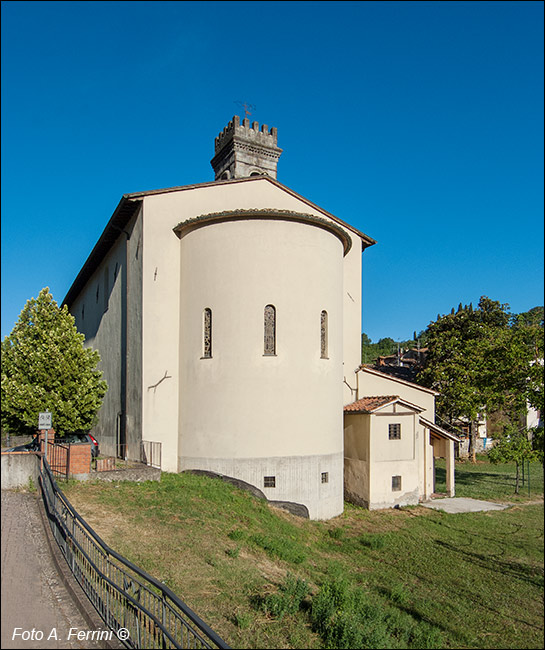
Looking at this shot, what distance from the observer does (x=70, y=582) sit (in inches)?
289

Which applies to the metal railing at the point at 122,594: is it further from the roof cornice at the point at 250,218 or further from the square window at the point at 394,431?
the square window at the point at 394,431

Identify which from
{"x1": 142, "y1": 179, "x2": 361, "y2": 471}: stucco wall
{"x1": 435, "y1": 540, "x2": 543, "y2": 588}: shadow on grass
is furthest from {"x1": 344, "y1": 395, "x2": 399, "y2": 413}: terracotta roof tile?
{"x1": 435, "y1": 540, "x2": 543, "y2": 588}: shadow on grass

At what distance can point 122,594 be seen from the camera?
639cm

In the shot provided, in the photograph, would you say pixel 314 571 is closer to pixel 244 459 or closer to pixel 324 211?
pixel 244 459

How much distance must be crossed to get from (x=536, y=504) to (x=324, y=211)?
71.8 feet

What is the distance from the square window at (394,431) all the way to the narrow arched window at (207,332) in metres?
8.22

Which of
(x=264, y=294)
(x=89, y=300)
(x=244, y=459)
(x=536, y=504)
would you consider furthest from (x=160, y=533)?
(x=89, y=300)

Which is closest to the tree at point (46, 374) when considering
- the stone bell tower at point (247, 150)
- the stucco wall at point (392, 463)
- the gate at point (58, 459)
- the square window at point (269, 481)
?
the gate at point (58, 459)

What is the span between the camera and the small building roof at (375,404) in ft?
66.7

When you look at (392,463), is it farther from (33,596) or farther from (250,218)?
(33,596)

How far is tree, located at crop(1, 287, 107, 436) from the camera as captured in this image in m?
17.3

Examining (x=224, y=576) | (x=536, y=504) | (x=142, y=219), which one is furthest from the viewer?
(x=142, y=219)

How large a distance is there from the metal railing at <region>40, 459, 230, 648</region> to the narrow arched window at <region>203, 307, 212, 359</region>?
853cm

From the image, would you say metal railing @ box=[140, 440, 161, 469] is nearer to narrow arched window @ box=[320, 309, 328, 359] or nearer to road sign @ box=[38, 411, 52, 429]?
road sign @ box=[38, 411, 52, 429]
